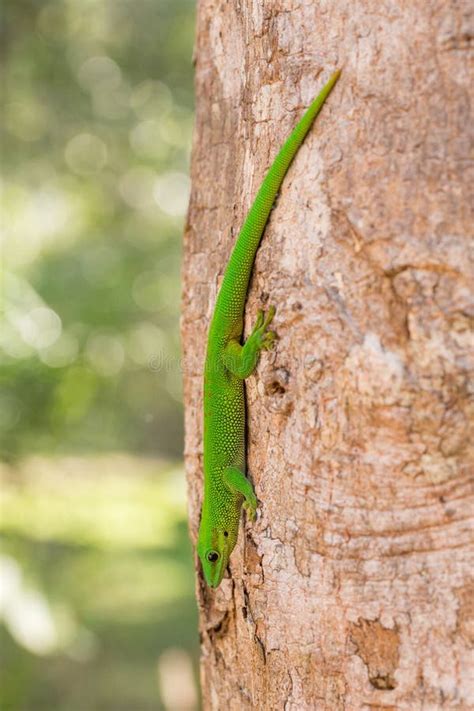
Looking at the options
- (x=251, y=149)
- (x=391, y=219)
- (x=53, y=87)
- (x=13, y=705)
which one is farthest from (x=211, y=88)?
(x=53, y=87)

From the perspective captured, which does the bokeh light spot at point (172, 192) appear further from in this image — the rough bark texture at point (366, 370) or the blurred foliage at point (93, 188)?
the rough bark texture at point (366, 370)

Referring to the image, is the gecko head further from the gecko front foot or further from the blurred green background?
the blurred green background

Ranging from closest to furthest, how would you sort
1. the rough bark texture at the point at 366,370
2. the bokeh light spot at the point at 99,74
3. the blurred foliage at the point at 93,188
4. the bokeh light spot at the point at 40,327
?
the rough bark texture at the point at 366,370
the bokeh light spot at the point at 40,327
the blurred foliage at the point at 93,188
the bokeh light spot at the point at 99,74

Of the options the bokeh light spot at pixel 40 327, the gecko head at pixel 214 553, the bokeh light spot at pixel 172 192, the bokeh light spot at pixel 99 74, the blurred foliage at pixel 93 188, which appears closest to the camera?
the gecko head at pixel 214 553

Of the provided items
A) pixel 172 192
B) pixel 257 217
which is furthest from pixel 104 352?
pixel 257 217

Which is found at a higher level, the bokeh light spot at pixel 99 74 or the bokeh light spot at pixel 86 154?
the bokeh light spot at pixel 99 74

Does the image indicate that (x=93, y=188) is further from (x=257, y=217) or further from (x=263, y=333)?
(x=263, y=333)

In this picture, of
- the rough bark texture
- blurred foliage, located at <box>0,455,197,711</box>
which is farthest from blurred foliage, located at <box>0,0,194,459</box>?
the rough bark texture

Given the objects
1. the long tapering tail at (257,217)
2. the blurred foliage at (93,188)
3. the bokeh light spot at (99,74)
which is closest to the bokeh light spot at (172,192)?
the blurred foliage at (93,188)
